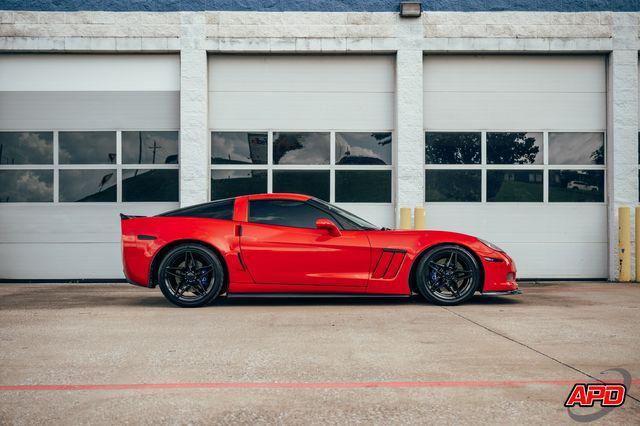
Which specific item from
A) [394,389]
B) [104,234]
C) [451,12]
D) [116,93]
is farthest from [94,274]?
[394,389]

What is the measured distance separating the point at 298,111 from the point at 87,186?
3.89 meters

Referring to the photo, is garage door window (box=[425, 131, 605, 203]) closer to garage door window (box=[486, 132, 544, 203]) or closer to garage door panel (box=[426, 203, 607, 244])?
garage door window (box=[486, 132, 544, 203])

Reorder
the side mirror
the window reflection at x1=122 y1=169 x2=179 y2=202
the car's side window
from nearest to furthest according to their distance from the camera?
the side mirror → the car's side window → the window reflection at x1=122 y1=169 x2=179 y2=202

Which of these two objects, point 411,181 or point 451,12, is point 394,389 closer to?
point 411,181

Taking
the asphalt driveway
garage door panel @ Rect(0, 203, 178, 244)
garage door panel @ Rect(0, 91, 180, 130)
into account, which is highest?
garage door panel @ Rect(0, 91, 180, 130)

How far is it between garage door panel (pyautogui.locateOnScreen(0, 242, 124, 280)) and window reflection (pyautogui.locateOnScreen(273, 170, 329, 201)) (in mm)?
2999

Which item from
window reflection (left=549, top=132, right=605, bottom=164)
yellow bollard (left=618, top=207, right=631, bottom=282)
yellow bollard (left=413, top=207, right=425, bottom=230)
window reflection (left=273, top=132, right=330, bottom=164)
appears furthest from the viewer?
window reflection (left=549, top=132, right=605, bottom=164)

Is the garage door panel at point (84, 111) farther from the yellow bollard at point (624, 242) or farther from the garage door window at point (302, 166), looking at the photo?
the yellow bollard at point (624, 242)

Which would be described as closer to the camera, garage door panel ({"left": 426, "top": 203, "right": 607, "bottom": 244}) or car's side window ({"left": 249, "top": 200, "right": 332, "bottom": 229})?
car's side window ({"left": 249, "top": 200, "right": 332, "bottom": 229})

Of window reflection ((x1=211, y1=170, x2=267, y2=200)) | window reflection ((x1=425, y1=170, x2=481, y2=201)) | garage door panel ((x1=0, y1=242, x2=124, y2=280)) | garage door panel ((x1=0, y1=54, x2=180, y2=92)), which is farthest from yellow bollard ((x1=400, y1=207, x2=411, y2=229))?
garage door panel ((x1=0, y1=242, x2=124, y2=280))

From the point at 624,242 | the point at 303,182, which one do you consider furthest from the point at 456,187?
the point at 624,242

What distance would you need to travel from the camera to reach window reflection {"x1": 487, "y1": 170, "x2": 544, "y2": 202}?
1204 cm

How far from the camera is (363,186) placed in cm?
1207

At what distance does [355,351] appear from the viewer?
4.87 m
